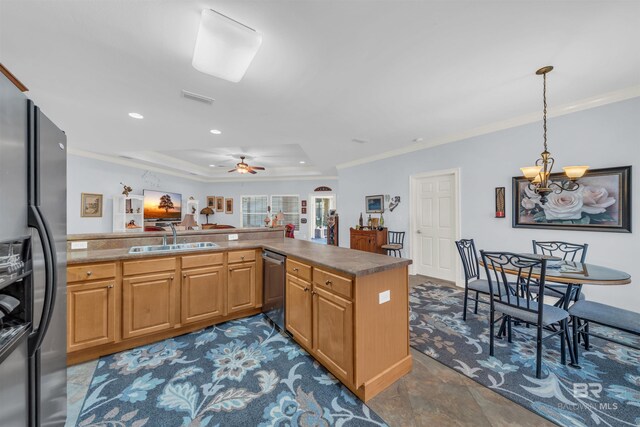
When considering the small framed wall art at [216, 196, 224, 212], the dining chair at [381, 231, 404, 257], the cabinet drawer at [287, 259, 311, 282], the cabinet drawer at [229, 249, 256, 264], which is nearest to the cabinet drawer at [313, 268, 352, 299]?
the cabinet drawer at [287, 259, 311, 282]

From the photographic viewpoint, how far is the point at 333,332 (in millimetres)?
1838

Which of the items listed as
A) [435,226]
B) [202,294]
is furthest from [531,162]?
[202,294]

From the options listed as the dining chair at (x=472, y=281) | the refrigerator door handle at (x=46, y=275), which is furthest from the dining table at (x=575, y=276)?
the refrigerator door handle at (x=46, y=275)

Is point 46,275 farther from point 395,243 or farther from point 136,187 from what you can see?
point 136,187

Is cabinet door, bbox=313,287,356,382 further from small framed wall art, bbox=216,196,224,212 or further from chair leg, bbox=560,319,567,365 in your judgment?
small framed wall art, bbox=216,196,224,212

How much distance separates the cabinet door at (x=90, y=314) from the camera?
2.00m

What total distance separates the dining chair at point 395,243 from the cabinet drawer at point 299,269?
9.86 ft

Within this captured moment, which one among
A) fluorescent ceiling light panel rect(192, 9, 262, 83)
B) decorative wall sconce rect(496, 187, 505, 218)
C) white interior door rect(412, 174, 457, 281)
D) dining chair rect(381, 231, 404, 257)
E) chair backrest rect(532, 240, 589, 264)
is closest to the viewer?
fluorescent ceiling light panel rect(192, 9, 262, 83)

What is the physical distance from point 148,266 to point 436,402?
2633mm

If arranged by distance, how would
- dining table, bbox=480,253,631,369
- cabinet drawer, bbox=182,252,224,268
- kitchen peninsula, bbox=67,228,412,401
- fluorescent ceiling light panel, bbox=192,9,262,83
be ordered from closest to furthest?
1. fluorescent ceiling light panel, bbox=192,9,262,83
2. kitchen peninsula, bbox=67,228,412,401
3. dining table, bbox=480,253,631,369
4. cabinet drawer, bbox=182,252,224,268

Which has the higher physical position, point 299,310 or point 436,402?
point 299,310

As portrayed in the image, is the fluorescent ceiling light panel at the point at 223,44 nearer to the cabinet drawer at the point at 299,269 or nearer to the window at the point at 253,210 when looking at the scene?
the cabinet drawer at the point at 299,269

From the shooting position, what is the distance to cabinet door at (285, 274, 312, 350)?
2.11 metres
